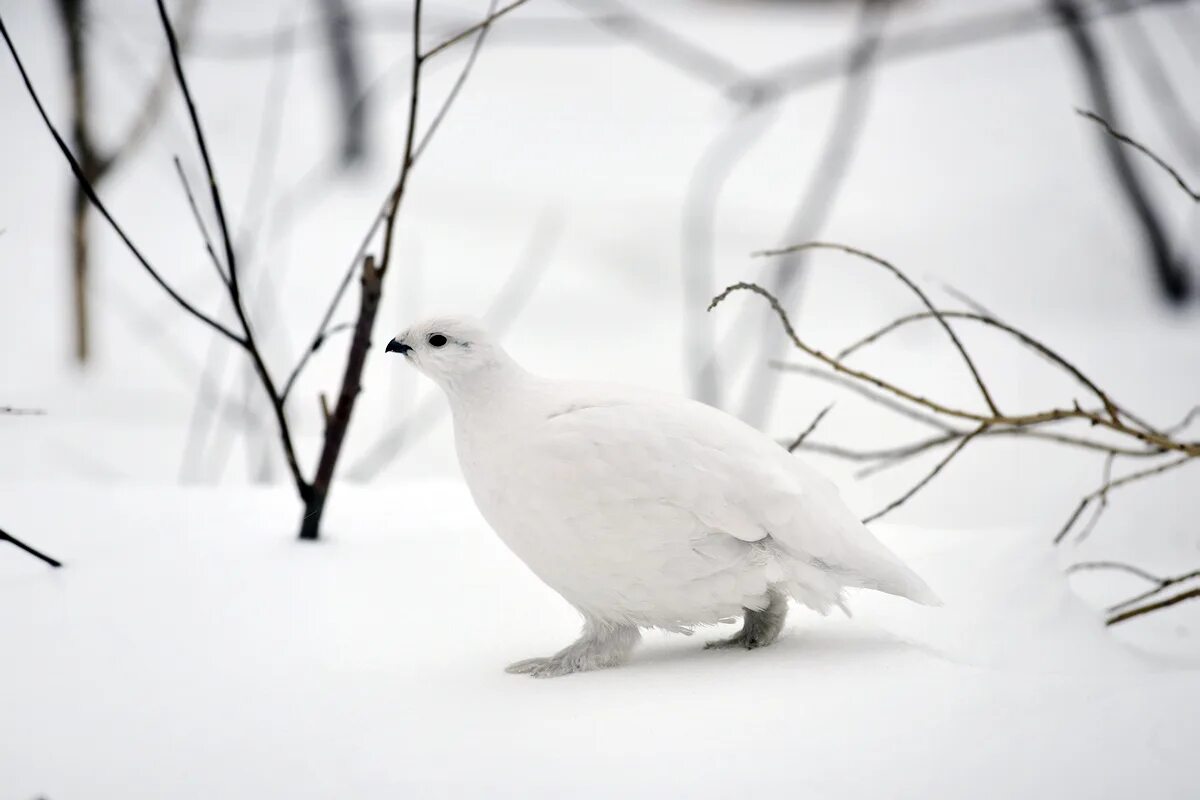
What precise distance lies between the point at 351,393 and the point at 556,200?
4.26 meters

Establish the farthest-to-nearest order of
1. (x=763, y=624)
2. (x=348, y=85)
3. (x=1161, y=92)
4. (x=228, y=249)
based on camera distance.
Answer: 1. (x=348, y=85)
2. (x=1161, y=92)
3. (x=228, y=249)
4. (x=763, y=624)

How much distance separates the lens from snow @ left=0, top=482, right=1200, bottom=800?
95 cm

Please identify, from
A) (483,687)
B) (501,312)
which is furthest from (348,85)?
(483,687)

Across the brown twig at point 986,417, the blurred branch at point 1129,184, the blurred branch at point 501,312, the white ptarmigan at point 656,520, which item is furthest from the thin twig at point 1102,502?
the blurred branch at point 1129,184

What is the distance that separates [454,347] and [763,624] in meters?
0.52

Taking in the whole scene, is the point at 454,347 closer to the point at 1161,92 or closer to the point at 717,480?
the point at 717,480

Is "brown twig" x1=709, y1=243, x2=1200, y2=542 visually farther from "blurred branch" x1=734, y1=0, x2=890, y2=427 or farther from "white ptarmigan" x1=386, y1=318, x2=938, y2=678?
"blurred branch" x1=734, y1=0, x2=890, y2=427

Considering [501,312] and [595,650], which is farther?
[501,312]

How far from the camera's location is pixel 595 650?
1.27 meters

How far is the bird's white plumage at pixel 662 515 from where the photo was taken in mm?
1202

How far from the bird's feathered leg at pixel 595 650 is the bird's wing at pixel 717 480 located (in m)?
0.18

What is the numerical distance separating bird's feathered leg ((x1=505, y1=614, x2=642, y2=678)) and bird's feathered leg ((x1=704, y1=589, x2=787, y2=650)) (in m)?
0.14

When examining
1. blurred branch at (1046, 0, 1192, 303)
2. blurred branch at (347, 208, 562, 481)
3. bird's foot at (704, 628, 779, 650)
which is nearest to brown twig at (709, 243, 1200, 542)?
bird's foot at (704, 628, 779, 650)

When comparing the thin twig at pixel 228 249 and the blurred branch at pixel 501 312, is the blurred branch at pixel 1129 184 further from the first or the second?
the thin twig at pixel 228 249
